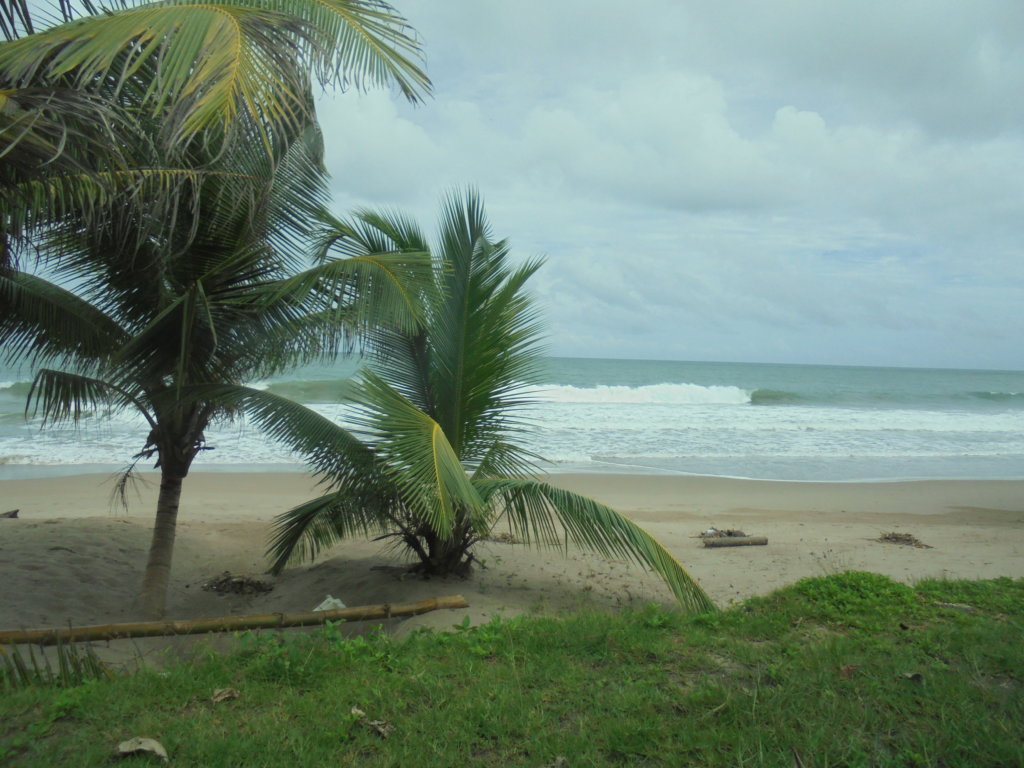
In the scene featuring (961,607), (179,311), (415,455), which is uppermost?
(179,311)

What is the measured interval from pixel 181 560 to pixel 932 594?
683 centimetres

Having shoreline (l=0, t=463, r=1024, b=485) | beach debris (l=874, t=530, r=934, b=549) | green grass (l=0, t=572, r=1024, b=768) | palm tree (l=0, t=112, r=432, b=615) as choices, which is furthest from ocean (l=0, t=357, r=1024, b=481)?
beach debris (l=874, t=530, r=934, b=549)

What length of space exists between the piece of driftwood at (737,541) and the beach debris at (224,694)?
5717 millimetres

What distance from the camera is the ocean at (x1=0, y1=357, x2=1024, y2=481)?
14695 mm

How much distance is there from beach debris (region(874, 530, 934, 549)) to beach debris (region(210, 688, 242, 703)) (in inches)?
266

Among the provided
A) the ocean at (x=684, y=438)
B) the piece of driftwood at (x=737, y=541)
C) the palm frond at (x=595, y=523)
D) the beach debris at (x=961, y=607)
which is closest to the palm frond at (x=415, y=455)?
the palm frond at (x=595, y=523)

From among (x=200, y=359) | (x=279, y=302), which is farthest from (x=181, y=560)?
(x=279, y=302)

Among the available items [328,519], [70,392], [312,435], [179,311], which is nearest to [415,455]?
[312,435]

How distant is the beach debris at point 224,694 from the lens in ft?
11.0

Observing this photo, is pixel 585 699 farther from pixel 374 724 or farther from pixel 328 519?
pixel 328 519

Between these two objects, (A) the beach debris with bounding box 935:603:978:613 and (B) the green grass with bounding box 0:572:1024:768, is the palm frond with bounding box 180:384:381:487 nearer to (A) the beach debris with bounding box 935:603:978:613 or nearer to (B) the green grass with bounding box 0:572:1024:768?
(B) the green grass with bounding box 0:572:1024:768

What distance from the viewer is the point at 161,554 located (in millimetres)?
6383

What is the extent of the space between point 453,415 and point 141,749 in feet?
12.3

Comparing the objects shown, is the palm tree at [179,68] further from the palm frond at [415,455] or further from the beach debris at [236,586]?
the beach debris at [236,586]
